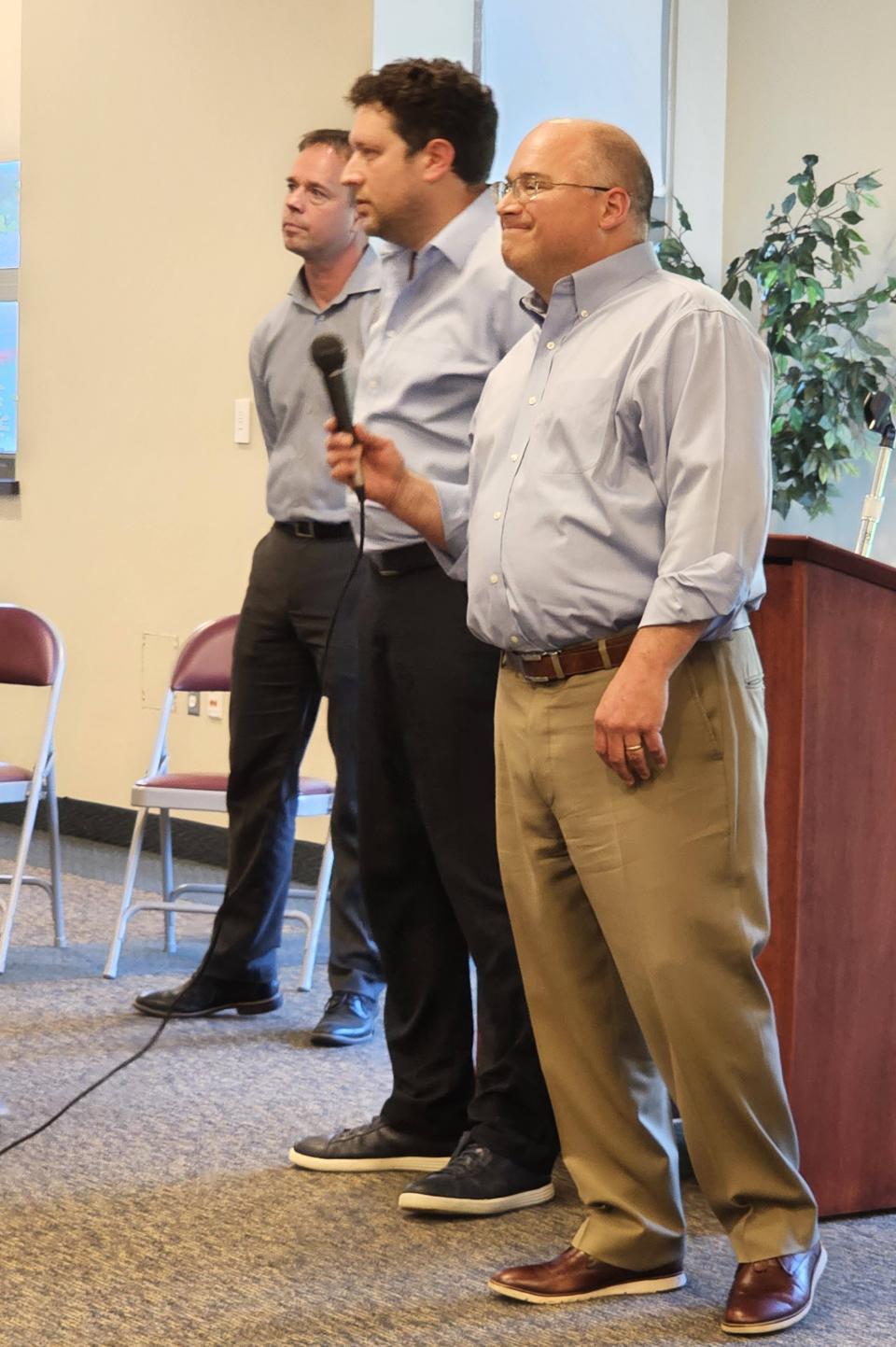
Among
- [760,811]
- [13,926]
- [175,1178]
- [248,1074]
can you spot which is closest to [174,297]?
[13,926]

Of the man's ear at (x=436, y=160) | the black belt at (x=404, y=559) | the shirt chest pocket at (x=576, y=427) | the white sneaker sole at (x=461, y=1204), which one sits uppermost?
the man's ear at (x=436, y=160)

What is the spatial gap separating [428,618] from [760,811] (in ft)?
2.18

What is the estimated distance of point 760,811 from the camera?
2.14 metres

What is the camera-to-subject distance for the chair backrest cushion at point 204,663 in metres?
4.37

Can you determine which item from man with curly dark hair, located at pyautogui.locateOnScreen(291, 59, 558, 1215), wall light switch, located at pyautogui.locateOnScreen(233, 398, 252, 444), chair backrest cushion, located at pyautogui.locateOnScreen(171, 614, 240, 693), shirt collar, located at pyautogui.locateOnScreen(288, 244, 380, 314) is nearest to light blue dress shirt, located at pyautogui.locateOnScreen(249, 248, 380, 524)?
shirt collar, located at pyautogui.locateOnScreen(288, 244, 380, 314)

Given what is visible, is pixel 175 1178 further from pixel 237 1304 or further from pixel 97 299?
pixel 97 299

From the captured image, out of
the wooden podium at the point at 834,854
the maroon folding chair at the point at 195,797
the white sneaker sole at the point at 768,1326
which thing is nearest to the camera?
the white sneaker sole at the point at 768,1326

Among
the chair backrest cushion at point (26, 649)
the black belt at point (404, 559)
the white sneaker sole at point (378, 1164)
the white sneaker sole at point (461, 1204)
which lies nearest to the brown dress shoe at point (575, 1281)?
the white sneaker sole at point (461, 1204)

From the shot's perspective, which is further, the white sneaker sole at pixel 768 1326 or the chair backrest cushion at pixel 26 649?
the chair backrest cushion at pixel 26 649

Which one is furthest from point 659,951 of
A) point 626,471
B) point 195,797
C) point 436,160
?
point 195,797

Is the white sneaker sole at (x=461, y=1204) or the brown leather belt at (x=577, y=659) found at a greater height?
the brown leather belt at (x=577, y=659)

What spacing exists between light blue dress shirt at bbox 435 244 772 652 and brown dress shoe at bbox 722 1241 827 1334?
32.2 inches

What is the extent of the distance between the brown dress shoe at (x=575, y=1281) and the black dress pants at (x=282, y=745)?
1.50 metres

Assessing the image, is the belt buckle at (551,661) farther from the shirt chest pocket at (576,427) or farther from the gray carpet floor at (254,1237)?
the gray carpet floor at (254,1237)
